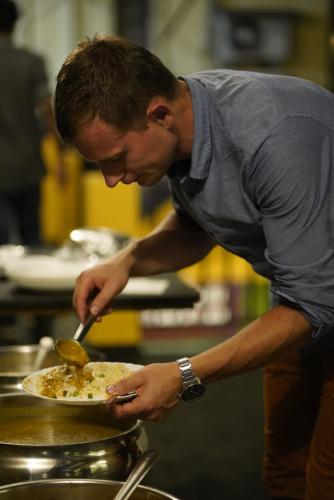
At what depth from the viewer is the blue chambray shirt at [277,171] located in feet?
4.67

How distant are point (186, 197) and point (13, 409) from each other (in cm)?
52

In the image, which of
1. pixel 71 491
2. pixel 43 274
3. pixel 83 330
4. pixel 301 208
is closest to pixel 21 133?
pixel 43 274

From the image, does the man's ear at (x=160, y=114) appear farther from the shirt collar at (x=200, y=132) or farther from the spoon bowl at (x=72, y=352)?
the spoon bowl at (x=72, y=352)

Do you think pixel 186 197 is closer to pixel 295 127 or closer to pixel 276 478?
pixel 295 127

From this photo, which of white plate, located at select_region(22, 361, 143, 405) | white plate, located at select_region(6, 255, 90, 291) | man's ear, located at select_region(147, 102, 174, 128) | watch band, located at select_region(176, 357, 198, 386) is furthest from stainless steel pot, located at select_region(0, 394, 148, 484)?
white plate, located at select_region(6, 255, 90, 291)

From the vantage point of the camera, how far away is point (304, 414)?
2.02m

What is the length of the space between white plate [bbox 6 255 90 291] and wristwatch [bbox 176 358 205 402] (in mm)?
1137

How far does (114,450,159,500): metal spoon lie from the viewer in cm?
120

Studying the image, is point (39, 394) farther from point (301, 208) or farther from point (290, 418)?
point (290, 418)

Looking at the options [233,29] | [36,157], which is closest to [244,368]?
[36,157]

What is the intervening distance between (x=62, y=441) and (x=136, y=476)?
317 mm

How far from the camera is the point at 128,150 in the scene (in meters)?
1.50

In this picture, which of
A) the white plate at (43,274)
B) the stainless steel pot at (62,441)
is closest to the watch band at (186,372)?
the stainless steel pot at (62,441)

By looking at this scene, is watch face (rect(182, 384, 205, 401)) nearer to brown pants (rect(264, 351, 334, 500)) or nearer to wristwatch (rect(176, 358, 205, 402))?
wristwatch (rect(176, 358, 205, 402))
